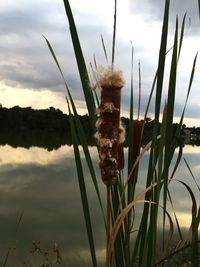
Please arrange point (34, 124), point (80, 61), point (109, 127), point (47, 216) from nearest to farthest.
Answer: point (109, 127)
point (80, 61)
point (47, 216)
point (34, 124)

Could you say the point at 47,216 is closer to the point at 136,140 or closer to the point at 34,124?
the point at 136,140

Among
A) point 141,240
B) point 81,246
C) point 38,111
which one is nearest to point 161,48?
point 141,240

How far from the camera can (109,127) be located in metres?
0.96

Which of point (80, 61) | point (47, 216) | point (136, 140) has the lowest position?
point (47, 216)

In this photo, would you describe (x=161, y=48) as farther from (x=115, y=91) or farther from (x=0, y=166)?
(x=0, y=166)

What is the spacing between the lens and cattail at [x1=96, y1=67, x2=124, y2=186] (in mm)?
949

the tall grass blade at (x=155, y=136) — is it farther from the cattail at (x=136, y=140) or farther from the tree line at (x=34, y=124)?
the tree line at (x=34, y=124)

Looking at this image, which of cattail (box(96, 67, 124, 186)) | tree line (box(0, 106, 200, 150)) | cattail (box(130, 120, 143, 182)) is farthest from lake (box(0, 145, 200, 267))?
tree line (box(0, 106, 200, 150))

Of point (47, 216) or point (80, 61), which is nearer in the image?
point (80, 61)

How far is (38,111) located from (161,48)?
70.0 metres

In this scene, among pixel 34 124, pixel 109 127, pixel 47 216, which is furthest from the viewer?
pixel 34 124

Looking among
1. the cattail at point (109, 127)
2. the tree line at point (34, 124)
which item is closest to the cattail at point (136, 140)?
the cattail at point (109, 127)

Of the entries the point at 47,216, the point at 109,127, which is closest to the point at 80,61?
the point at 109,127

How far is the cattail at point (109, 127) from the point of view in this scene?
949mm
